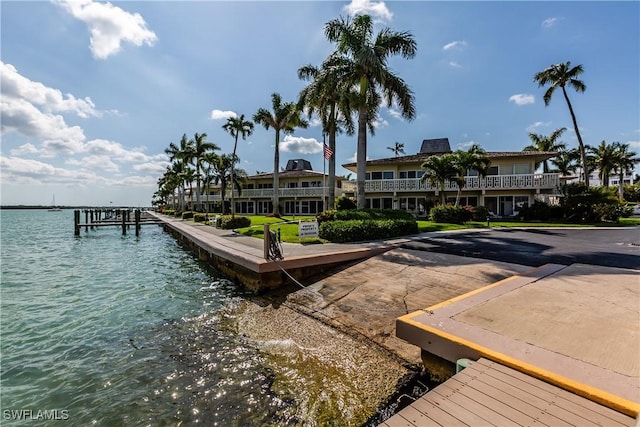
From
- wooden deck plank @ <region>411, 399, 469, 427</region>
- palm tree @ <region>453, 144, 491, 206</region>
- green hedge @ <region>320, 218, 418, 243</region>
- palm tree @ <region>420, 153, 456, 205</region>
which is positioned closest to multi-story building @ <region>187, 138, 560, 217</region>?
palm tree @ <region>453, 144, 491, 206</region>

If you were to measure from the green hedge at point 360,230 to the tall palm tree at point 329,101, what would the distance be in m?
6.44

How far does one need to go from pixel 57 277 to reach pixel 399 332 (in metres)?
16.0

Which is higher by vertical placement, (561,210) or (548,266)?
(561,210)

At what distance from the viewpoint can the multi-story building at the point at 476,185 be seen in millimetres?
26109

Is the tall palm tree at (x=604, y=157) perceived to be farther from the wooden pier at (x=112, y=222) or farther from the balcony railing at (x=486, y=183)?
the wooden pier at (x=112, y=222)

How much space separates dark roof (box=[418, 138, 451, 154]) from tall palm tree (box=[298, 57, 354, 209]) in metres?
17.6

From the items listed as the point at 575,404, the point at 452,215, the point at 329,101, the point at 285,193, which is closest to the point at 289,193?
the point at 285,193

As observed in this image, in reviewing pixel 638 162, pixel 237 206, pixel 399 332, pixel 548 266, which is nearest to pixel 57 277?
pixel 399 332

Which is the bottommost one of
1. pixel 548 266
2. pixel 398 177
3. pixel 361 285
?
pixel 361 285

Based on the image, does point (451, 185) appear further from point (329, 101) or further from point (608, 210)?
point (329, 101)

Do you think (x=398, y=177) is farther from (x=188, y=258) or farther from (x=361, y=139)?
(x=188, y=258)

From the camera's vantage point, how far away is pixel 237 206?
52562 mm

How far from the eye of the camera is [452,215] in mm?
22938

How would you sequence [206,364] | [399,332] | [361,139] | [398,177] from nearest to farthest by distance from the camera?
[399,332]
[206,364]
[361,139]
[398,177]
